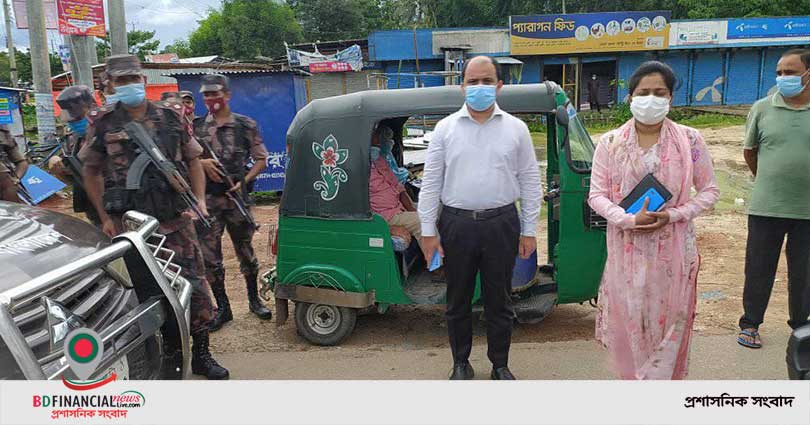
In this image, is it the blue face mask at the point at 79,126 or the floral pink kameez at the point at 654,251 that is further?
the blue face mask at the point at 79,126

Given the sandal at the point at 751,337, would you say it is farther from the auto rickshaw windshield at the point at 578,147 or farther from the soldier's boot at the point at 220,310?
the soldier's boot at the point at 220,310

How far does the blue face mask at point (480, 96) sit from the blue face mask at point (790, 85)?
190 cm

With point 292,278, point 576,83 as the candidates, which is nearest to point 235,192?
point 292,278

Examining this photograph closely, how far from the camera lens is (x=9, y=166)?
4.79 m

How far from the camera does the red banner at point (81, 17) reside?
862cm

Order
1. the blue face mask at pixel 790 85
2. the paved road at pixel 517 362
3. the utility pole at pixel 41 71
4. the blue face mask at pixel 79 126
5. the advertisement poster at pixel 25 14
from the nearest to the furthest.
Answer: the blue face mask at pixel 790 85, the paved road at pixel 517 362, the blue face mask at pixel 79 126, the utility pole at pixel 41 71, the advertisement poster at pixel 25 14

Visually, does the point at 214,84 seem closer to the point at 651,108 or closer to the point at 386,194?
the point at 386,194

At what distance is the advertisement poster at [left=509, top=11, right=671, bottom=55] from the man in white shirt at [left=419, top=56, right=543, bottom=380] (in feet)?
73.9

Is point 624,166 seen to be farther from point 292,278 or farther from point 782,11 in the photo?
point 782,11

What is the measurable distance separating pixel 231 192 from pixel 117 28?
494cm

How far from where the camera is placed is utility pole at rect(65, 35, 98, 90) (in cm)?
880

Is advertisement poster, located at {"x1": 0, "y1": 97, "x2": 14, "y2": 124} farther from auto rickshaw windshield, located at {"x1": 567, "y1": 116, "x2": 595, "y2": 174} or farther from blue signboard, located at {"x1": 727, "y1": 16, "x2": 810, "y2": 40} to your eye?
blue signboard, located at {"x1": 727, "y1": 16, "x2": 810, "y2": 40}

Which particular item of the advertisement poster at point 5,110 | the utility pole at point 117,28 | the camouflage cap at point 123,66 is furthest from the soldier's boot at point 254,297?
the advertisement poster at point 5,110

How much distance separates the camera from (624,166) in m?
2.86
